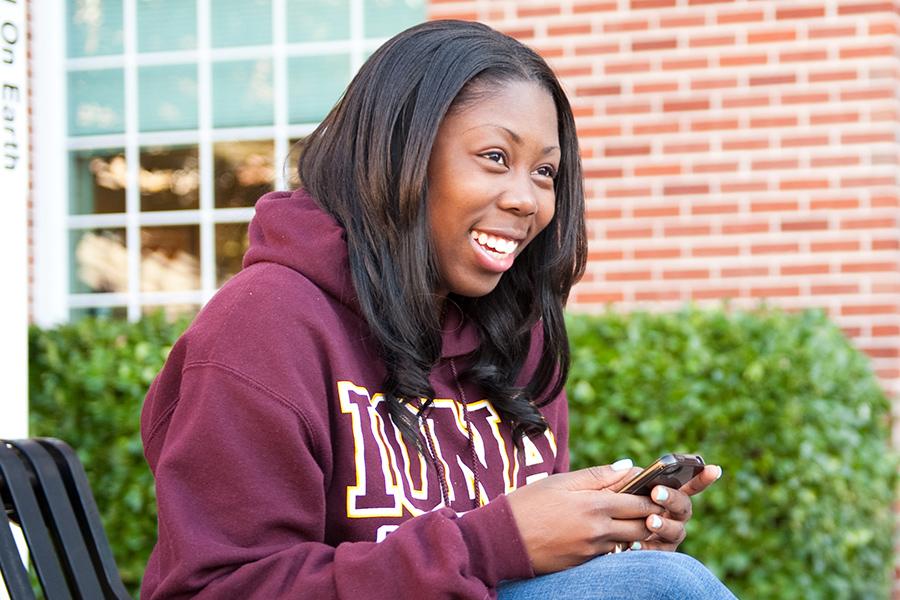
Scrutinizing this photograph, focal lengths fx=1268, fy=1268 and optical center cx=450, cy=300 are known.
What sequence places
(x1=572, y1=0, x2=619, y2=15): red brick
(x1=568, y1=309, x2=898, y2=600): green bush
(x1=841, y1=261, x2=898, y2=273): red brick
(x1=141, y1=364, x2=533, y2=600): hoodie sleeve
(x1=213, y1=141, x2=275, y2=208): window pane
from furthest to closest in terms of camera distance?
(x1=213, y1=141, x2=275, y2=208): window pane, (x1=572, y1=0, x2=619, y2=15): red brick, (x1=841, y1=261, x2=898, y2=273): red brick, (x1=568, y1=309, x2=898, y2=600): green bush, (x1=141, y1=364, x2=533, y2=600): hoodie sleeve

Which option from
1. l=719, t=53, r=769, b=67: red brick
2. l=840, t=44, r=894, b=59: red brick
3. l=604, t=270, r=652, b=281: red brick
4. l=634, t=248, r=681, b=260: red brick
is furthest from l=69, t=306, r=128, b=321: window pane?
l=840, t=44, r=894, b=59: red brick

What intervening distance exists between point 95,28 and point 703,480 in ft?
15.1

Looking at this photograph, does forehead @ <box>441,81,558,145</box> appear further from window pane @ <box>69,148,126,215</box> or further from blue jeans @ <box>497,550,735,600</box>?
window pane @ <box>69,148,126,215</box>

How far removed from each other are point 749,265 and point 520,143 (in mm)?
2891

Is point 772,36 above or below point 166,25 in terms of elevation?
below

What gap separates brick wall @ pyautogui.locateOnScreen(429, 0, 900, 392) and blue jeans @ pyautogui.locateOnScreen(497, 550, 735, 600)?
3.15 metres

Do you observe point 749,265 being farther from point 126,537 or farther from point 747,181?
point 126,537

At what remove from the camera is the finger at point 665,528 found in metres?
2.21

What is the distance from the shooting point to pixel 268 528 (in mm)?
2070

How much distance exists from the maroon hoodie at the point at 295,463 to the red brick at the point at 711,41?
10.3 ft

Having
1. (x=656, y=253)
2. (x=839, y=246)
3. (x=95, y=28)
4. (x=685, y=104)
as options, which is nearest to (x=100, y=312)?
(x=95, y=28)

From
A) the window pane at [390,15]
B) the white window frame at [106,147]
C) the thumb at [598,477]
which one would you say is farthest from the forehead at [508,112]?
the white window frame at [106,147]

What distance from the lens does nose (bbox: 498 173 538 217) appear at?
2404 millimetres

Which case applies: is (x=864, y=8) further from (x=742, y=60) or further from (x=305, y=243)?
(x=305, y=243)
